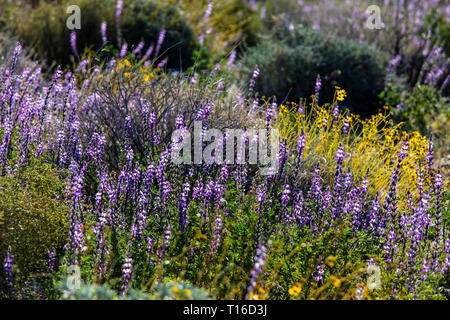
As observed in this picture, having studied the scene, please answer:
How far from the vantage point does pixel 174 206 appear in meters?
3.56

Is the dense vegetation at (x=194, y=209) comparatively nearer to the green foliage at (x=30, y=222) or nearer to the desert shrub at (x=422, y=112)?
the green foliage at (x=30, y=222)

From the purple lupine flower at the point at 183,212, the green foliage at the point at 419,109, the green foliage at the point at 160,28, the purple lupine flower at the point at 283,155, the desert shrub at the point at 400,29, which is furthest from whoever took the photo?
the desert shrub at the point at 400,29

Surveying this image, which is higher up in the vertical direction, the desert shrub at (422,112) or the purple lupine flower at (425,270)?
the desert shrub at (422,112)

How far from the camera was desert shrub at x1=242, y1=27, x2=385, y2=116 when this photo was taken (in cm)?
725

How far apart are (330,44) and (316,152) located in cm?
→ 334

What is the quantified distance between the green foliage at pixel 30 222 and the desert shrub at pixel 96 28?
4353 mm

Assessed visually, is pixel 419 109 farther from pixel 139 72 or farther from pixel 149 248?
pixel 149 248

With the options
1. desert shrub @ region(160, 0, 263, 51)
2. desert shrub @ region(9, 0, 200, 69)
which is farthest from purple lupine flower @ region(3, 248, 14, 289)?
desert shrub @ region(160, 0, 263, 51)

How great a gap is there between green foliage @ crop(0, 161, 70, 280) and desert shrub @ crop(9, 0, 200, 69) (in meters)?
4.35

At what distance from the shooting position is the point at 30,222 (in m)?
3.14
